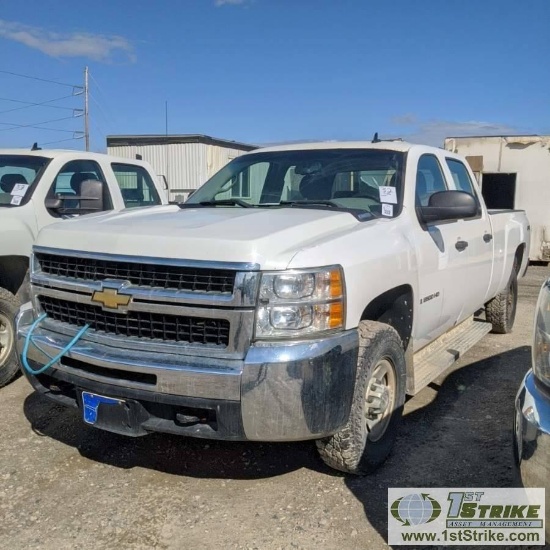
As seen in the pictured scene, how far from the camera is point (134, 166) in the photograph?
7.04 meters

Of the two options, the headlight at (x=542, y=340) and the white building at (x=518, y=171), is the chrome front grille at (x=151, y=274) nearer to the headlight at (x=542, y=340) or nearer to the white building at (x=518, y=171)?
the headlight at (x=542, y=340)

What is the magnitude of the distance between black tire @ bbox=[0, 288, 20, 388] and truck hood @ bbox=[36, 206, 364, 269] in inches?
60.1

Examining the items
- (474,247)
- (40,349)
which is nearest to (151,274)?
(40,349)

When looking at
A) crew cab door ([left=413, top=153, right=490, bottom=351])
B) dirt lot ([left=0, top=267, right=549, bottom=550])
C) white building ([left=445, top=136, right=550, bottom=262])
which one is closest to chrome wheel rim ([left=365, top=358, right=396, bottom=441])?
dirt lot ([left=0, top=267, right=549, bottom=550])

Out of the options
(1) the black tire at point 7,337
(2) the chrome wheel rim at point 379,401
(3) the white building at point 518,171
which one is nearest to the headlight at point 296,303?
(2) the chrome wheel rim at point 379,401

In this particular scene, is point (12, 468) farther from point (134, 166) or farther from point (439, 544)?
point (134, 166)

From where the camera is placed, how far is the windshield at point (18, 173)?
5.57 meters

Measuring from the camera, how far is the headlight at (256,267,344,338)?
108 inches

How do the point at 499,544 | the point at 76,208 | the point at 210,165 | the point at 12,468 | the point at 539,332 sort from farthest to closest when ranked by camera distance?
the point at 210,165
the point at 76,208
the point at 12,468
the point at 499,544
the point at 539,332

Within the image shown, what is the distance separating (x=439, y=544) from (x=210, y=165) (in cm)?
1966

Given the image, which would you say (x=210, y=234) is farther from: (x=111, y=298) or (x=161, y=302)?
(x=111, y=298)

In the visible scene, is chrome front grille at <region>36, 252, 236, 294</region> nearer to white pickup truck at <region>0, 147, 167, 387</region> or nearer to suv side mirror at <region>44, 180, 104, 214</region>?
white pickup truck at <region>0, 147, 167, 387</region>

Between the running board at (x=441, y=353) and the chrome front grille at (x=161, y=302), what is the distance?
1.65 meters

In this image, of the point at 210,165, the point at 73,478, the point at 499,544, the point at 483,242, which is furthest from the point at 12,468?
the point at 210,165
